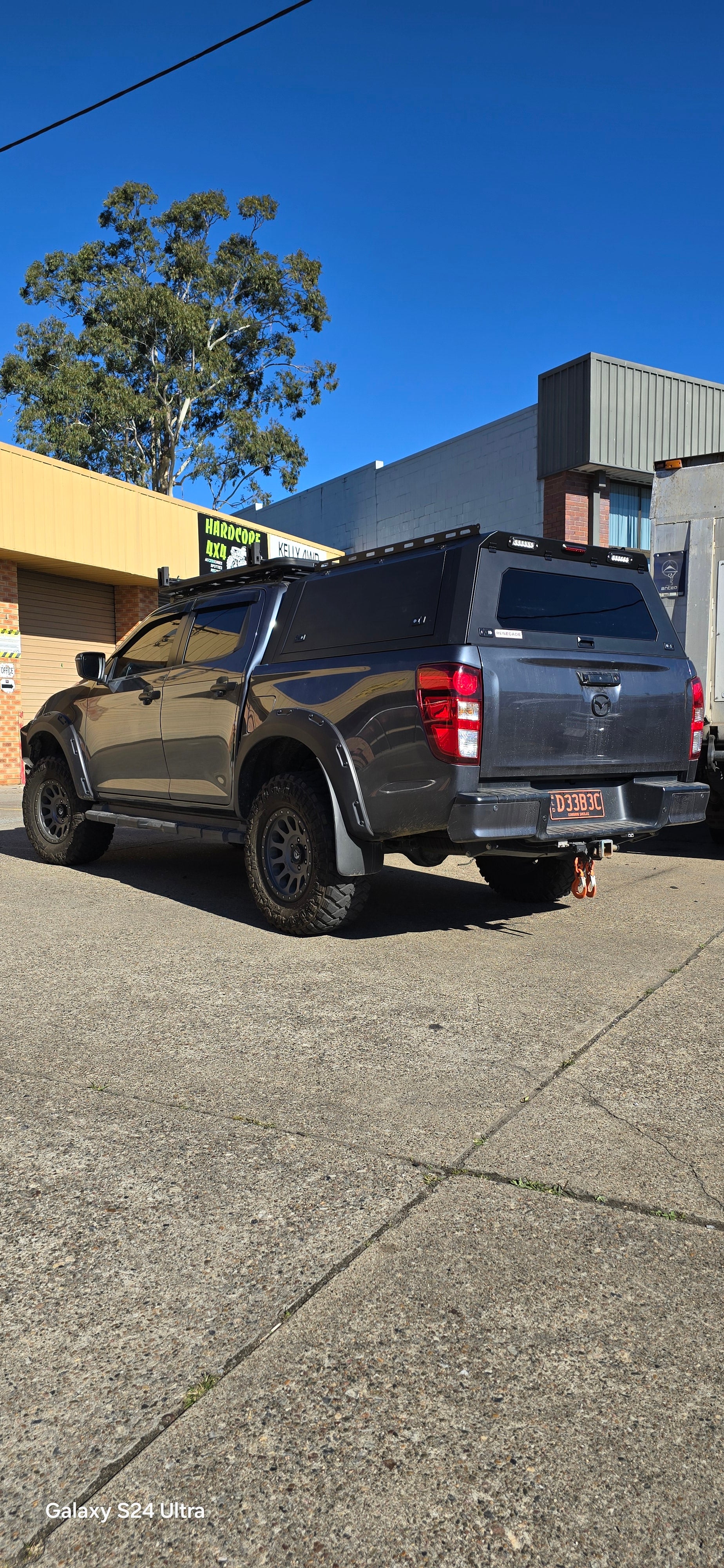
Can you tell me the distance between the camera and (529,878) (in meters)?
6.65

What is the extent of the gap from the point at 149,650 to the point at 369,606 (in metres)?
2.45

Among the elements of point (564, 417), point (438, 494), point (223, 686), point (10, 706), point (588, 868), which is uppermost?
point (564, 417)

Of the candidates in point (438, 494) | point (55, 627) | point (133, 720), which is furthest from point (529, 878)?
point (438, 494)

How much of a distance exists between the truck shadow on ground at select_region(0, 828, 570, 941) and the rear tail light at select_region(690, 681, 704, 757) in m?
1.28

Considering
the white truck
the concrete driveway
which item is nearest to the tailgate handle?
the concrete driveway

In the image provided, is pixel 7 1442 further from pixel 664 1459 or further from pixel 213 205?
pixel 213 205

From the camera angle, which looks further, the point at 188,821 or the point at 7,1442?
the point at 188,821

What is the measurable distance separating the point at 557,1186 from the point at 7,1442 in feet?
4.79

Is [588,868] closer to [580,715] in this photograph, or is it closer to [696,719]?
[580,715]

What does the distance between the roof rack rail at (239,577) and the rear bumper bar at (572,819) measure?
202 cm

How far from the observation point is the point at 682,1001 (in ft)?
14.7

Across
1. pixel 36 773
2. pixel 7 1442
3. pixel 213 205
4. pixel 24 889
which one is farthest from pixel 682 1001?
pixel 213 205

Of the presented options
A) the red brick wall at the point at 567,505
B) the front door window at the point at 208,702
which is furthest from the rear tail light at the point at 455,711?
the red brick wall at the point at 567,505

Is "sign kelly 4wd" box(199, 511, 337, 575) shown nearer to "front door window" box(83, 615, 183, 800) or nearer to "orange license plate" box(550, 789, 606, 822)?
"front door window" box(83, 615, 183, 800)
